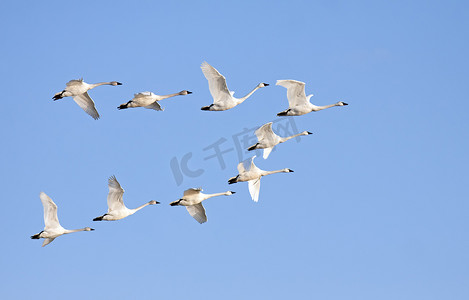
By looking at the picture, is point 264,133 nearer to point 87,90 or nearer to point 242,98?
point 242,98

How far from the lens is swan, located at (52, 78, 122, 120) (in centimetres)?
5206

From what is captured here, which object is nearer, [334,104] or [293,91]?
[293,91]

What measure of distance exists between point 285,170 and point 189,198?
317 inches

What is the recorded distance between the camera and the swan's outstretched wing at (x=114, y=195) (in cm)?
4991

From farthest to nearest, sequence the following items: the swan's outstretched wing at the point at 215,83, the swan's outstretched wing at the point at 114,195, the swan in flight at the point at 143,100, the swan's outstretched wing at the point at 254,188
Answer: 1. the swan's outstretched wing at the point at 254,188
2. the swan in flight at the point at 143,100
3. the swan's outstretched wing at the point at 215,83
4. the swan's outstretched wing at the point at 114,195

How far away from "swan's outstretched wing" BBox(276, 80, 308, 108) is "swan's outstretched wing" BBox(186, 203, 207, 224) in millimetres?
7157

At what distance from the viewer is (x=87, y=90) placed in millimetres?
52938

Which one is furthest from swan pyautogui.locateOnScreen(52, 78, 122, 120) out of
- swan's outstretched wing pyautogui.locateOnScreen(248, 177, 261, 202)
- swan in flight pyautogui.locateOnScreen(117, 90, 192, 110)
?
swan's outstretched wing pyautogui.locateOnScreen(248, 177, 261, 202)

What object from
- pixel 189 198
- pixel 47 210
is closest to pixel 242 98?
pixel 189 198

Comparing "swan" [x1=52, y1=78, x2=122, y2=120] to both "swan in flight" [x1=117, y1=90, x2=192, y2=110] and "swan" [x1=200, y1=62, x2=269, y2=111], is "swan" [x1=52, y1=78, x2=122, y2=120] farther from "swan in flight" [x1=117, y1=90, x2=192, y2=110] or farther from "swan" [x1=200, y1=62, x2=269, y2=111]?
"swan" [x1=200, y1=62, x2=269, y2=111]

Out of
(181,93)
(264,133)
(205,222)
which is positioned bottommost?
(205,222)

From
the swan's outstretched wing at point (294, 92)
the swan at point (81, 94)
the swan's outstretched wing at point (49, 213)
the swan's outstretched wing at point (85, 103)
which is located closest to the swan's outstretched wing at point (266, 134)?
the swan's outstretched wing at point (294, 92)

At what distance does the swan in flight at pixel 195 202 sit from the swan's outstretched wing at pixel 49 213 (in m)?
6.07

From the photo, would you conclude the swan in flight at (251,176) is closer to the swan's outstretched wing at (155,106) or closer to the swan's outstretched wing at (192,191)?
the swan's outstretched wing at (192,191)
